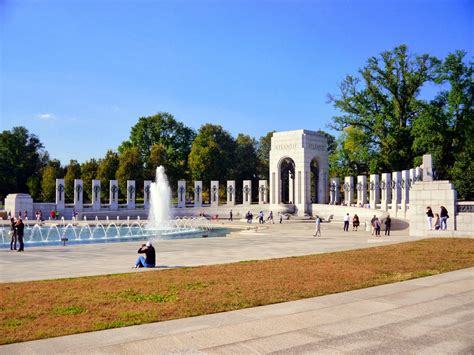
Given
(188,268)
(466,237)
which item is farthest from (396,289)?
(466,237)

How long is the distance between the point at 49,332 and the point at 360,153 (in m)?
59.0

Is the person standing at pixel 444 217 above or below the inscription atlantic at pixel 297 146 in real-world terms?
below

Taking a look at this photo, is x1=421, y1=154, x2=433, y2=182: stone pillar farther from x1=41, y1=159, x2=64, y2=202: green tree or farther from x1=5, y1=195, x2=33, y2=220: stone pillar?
x1=41, y1=159, x2=64, y2=202: green tree

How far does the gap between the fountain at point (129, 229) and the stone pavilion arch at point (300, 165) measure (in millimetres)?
12812

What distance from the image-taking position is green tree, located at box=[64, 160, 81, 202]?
77.4 metres

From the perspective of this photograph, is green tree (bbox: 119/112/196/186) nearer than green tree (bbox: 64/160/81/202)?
No

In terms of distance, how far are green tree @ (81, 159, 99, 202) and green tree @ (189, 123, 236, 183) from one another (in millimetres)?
16696

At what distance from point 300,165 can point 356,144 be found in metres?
8.90

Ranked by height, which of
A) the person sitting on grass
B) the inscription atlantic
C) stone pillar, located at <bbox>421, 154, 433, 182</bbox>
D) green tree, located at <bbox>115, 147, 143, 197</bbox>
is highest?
the inscription atlantic

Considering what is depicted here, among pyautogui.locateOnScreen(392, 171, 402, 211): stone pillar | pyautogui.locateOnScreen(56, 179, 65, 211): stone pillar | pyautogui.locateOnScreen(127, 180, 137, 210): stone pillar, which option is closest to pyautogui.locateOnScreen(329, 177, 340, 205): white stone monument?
pyautogui.locateOnScreen(392, 171, 402, 211): stone pillar

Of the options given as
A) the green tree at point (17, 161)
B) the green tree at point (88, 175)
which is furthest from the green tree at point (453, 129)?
the green tree at point (17, 161)

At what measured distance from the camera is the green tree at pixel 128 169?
75750mm

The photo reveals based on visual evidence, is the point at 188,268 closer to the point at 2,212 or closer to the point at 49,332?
the point at 49,332

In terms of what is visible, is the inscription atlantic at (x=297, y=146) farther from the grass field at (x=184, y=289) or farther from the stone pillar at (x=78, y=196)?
the grass field at (x=184, y=289)
